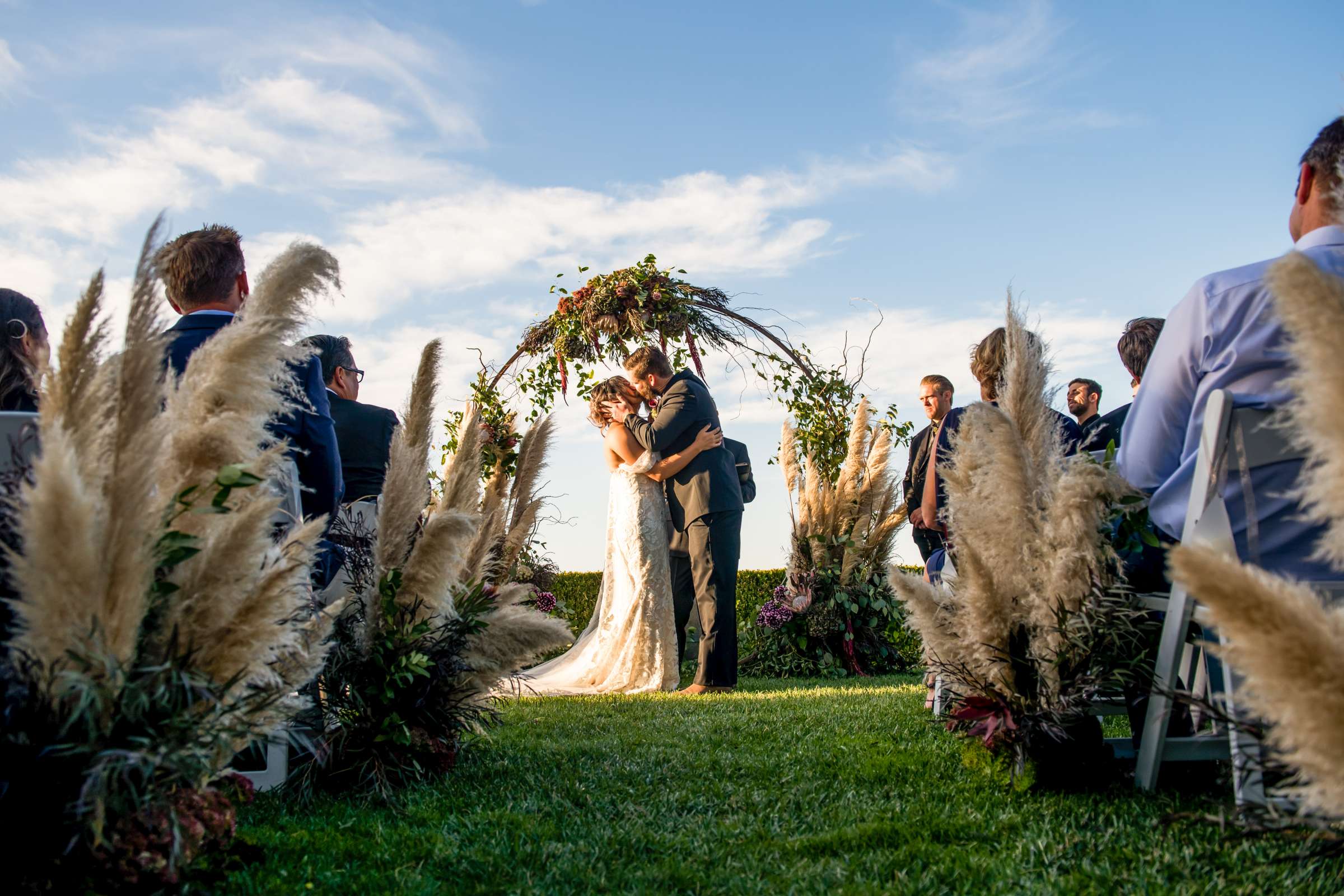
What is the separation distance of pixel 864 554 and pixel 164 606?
7.80 m

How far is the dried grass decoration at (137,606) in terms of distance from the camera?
152 centimetres

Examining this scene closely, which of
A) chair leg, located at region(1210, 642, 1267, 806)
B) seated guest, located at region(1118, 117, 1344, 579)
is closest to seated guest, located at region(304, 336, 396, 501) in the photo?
seated guest, located at region(1118, 117, 1344, 579)

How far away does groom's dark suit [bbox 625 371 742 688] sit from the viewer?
673 cm

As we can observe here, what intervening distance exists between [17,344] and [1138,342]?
4291 mm

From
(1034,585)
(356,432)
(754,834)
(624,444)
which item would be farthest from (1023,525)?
(624,444)

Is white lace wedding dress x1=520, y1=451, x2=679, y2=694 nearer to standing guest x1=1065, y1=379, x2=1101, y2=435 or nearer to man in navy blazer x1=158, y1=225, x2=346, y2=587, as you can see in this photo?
standing guest x1=1065, y1=379, x2=1101, y2=435

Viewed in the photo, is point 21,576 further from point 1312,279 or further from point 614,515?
point 614,515

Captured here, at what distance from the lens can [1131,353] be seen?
447cm

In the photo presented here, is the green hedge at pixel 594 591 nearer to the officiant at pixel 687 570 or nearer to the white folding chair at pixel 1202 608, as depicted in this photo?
the officiant at pixel 687 570

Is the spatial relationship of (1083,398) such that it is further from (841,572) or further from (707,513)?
(841,572)

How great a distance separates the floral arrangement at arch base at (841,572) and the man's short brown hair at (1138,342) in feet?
14.0

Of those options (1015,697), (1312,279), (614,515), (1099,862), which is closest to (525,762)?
(1015,697)

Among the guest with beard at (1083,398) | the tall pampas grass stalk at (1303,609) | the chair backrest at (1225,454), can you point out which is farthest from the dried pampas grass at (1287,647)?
the guest with beard at (1083,398)

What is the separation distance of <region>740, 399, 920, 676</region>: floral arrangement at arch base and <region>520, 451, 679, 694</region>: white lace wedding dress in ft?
6.25
